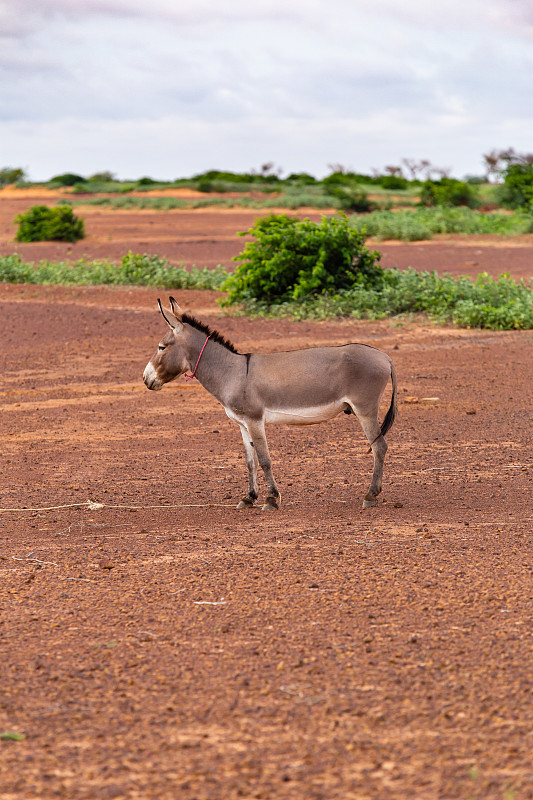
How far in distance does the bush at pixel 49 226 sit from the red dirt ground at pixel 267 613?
922 inches

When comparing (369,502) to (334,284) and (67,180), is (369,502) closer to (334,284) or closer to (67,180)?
(334,284)

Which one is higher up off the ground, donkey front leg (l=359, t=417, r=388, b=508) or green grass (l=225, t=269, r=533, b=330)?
green grass (l=225, t=269, r=533, b=330)

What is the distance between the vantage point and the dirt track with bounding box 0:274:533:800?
3152mm

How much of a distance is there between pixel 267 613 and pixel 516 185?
39.7 metres

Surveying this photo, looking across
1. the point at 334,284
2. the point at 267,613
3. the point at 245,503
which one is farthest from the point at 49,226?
the point at 267,613

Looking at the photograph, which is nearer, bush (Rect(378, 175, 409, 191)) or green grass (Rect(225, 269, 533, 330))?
green grass (Rect(225, 269, 533, 330))

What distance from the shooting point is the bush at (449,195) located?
138ft

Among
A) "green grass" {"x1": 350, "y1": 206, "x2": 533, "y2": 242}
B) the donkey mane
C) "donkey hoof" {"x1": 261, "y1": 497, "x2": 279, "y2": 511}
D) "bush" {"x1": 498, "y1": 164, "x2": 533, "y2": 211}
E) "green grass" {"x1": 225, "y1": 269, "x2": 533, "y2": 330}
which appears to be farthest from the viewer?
"bush" {"x1": 498, "y1": 164, "x2": 533, "y2": 211}

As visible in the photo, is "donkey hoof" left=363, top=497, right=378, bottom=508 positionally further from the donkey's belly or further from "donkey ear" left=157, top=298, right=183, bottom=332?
"donkey ear" left=157, top=298, right=183, bottom=332

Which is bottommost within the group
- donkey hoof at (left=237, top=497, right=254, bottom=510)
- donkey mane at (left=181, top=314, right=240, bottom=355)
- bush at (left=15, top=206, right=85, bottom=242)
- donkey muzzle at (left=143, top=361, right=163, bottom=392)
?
donkey hoof at (left=237, top=497, right=254, bottom=510)

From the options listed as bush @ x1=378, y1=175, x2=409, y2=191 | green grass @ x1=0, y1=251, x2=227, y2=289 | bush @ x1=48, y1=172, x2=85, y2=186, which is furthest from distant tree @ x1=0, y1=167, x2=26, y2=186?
green grass @ x1=0, y1=251, x2=227, y2=289

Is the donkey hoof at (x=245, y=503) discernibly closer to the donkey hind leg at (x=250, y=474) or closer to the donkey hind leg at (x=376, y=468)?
the donkey hind leg at (x=250, y=474)

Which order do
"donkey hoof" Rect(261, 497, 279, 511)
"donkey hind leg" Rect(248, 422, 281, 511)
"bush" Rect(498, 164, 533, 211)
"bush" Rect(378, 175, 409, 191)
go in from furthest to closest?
"bush" Rect(378, 175, 409, 191), "bush" Rect(498, 164, 533, 211), "donkey hoof" Rect(261, 497, 279, 511), "donkey hind leg" Rect(248, 422, 281, 511)

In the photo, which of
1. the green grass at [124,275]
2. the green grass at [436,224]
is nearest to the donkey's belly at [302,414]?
the green grass at [124,275]
